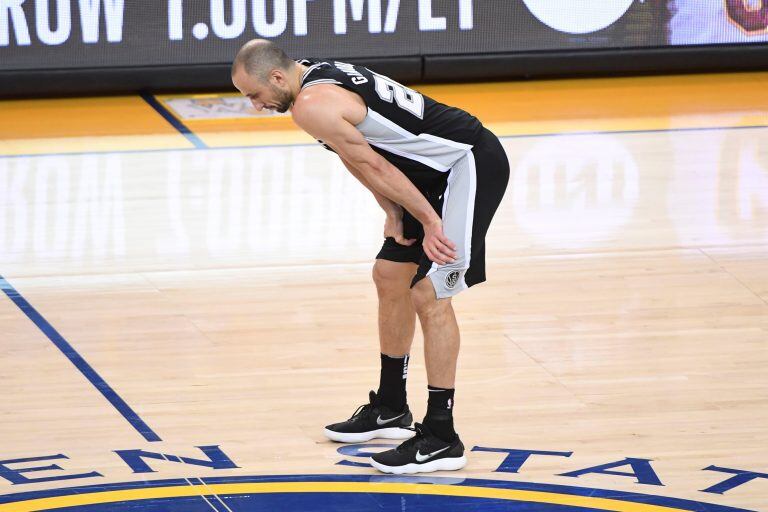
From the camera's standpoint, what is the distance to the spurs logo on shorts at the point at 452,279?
15.9ft

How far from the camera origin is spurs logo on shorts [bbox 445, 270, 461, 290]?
4832 millimetres

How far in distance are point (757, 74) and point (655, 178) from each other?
11.3ft

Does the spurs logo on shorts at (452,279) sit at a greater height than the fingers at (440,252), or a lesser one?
lesser

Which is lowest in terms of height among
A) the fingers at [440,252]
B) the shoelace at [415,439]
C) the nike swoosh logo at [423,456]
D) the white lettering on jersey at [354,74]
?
the nike swoosh logo at [423,456]

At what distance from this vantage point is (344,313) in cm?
667

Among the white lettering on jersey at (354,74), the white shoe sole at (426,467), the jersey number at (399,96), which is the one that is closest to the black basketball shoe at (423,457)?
the white shoe sole at (426,467)

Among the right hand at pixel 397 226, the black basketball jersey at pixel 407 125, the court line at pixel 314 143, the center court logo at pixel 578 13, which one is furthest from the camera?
the center court logo at pixel 578 13

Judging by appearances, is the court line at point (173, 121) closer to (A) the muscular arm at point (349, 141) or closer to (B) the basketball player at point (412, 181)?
(B) the basketball player at point (412, 181)

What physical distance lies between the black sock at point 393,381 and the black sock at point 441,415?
0.32 m

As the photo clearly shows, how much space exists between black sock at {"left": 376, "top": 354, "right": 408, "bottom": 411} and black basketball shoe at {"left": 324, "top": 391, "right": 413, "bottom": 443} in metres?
0.02

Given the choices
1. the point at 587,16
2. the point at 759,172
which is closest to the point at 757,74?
the point at 587,16

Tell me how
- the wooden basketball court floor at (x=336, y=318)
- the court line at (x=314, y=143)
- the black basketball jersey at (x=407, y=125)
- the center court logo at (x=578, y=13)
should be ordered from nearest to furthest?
the black basketball jersey at (x=407, y=125) → the wooden basketball court floor at (x=336, y=318) → the court line at (x=314, y=143) → the center court logo at (x=578, y=13)

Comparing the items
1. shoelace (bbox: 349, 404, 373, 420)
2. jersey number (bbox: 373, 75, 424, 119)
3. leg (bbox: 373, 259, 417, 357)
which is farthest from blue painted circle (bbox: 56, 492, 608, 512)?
jersey number (bbox: 373, 75, 424, 119)

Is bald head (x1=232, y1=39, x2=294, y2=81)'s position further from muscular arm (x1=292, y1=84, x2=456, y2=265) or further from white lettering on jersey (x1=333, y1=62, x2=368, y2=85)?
white lettering on jersey (x1=333, y1=62, x2=368, y2=85)
